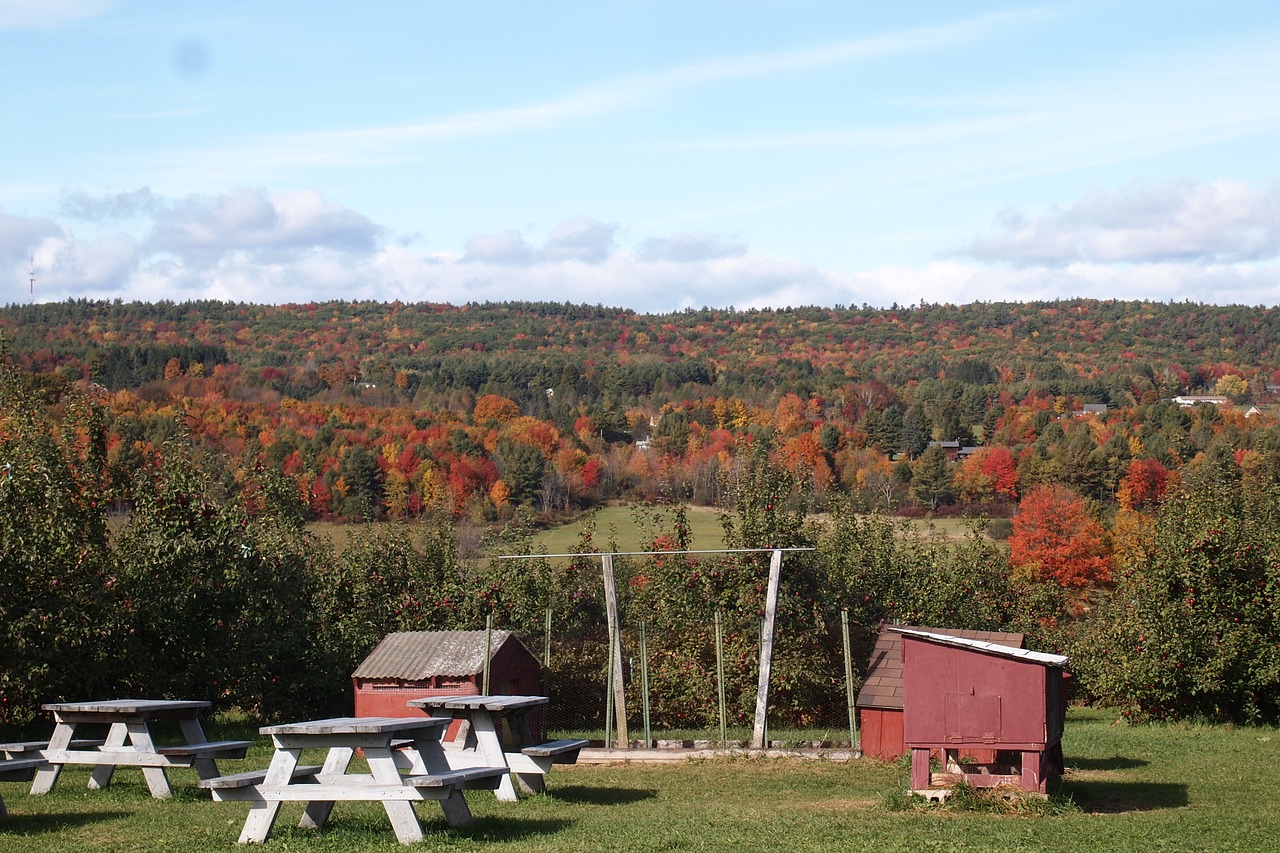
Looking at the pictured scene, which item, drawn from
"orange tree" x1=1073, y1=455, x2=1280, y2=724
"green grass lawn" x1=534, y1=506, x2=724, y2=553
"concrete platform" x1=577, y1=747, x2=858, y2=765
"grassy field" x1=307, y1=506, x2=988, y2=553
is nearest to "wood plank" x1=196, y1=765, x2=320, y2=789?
"concrete platform" x1=577, y1=747, x2=858, y2=765

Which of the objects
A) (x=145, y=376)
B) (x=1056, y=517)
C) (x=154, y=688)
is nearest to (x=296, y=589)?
(x=154, y=688)

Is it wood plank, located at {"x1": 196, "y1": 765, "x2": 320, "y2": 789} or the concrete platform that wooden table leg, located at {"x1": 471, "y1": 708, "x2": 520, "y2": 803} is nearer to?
wood plank, located at {"x1": 196, "y1": 765, "x2": 320, "y2": 789}

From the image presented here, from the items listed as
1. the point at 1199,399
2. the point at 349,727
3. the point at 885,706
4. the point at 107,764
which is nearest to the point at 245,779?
the point at 349,727

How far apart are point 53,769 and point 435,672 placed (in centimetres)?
747

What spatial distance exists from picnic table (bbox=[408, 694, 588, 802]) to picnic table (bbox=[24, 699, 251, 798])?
7.26 feet

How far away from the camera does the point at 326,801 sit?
37.2ft

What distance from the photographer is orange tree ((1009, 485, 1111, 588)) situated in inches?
2248

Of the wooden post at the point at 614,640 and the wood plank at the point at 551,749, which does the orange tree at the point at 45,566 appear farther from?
the wood plank at the point at 551,749

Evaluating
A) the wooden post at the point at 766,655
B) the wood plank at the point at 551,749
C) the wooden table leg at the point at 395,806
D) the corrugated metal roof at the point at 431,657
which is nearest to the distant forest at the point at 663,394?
the wooden post at the point at 766,655

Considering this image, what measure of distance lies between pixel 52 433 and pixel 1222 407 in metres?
101

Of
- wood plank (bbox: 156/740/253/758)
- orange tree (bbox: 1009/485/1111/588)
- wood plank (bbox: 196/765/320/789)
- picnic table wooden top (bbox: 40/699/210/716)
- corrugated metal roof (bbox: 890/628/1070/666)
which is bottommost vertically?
orange tree (bbox: 1009/485/1111/588)

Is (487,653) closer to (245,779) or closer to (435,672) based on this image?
(435,672)

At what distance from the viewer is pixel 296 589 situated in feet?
81.0

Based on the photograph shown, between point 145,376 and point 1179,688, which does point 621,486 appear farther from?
point 1179,688
